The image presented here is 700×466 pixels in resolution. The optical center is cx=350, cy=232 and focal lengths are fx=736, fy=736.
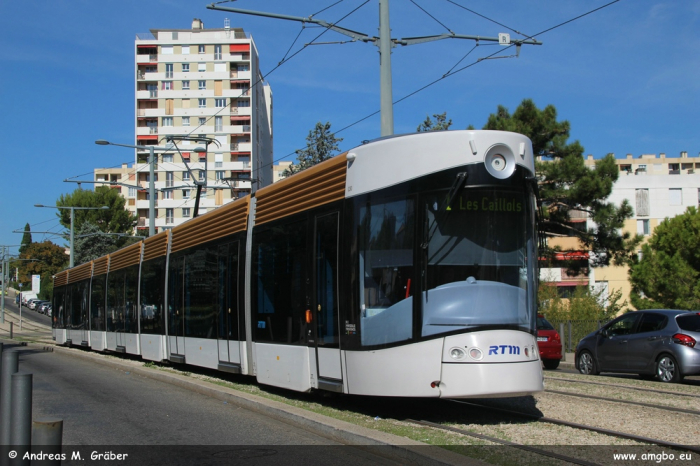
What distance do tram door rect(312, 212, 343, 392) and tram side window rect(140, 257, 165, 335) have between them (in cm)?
882

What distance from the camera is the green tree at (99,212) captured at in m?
75.1

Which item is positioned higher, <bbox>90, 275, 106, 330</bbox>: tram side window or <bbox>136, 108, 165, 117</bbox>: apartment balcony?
<bbox>136, 108, 165, 117</bbox>: apartment balcony

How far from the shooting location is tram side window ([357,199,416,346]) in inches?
324

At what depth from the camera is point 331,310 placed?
9250 mm

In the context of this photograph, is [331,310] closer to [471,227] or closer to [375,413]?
[375,413]

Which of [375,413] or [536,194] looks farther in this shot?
[375,413]

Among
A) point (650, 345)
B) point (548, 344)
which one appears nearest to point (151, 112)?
point (548, 344)

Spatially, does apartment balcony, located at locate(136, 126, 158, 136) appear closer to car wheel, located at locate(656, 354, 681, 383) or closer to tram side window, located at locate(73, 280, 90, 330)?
tram side window, located at locate(73, 280, 90, 330)

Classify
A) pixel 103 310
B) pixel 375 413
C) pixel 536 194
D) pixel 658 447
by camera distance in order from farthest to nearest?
pixel 103 310 < pixel 375 413 < pixel 536 194 < pixel 658 447

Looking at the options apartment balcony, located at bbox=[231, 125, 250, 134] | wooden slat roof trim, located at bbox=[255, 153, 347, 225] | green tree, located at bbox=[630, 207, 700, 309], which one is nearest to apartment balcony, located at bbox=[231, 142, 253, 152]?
apartment balcony, located at bbox=[231, 125, 250, 134]

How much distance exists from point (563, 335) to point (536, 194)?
58.5 ft

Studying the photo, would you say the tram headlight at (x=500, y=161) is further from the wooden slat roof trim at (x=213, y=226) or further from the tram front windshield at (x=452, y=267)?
the wooden slat roof trim at (x=213, y=226)

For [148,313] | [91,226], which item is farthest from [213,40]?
[148,313]

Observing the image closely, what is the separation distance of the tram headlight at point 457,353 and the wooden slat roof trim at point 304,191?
2459 mm
